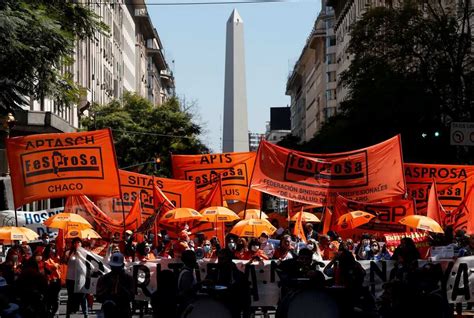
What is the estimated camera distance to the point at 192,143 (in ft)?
266

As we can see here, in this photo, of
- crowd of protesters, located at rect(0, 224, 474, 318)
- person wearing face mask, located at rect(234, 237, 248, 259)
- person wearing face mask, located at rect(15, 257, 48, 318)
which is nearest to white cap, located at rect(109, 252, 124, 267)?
crowd of protesters, located at rect(0, 224, 474, 318)

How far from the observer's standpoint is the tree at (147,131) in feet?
254

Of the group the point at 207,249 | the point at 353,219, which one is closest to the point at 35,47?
the point at 207,249

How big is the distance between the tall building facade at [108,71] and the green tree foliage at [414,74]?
444 inches

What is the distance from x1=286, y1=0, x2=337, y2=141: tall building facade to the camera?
119812 millimetres

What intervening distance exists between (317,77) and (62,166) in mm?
113094

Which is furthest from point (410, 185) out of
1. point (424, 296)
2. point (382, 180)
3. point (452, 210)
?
point (424, 296)

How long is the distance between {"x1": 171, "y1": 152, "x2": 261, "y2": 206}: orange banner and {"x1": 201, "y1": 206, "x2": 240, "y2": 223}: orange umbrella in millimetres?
1360

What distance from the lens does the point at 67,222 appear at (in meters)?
24.1

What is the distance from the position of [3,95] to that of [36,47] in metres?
1.17

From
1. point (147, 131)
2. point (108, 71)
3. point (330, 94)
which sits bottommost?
point (147, 131)

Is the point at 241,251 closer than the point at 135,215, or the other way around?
the point at 241,251

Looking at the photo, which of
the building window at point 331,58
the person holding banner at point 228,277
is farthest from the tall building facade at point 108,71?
the building window at point 331,58

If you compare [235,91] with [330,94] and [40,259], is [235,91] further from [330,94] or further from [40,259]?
[40,259]
